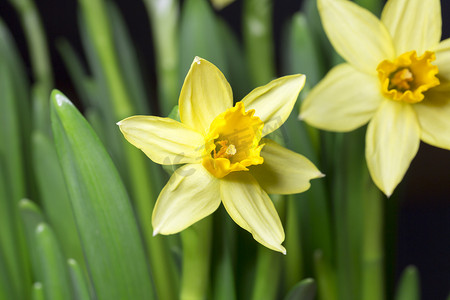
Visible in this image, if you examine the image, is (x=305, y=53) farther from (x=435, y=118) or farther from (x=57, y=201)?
(x=57, y=201)

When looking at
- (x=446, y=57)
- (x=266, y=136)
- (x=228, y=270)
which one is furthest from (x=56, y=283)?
(x=446, y=57)

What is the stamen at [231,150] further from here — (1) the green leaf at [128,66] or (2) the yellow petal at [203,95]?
(1) the green leaf at [128,66]

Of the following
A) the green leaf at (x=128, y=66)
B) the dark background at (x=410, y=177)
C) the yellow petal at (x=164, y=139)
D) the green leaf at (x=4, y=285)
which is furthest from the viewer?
the dark background at (x=410, y=177)

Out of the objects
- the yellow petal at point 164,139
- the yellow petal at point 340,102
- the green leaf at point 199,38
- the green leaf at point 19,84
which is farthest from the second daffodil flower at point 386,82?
the green leaf at point 19,84

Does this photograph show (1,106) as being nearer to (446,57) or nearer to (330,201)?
(330,201)

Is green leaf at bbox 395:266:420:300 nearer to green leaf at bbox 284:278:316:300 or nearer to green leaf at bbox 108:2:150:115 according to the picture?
green leaf at bbox 284:278:316:300
